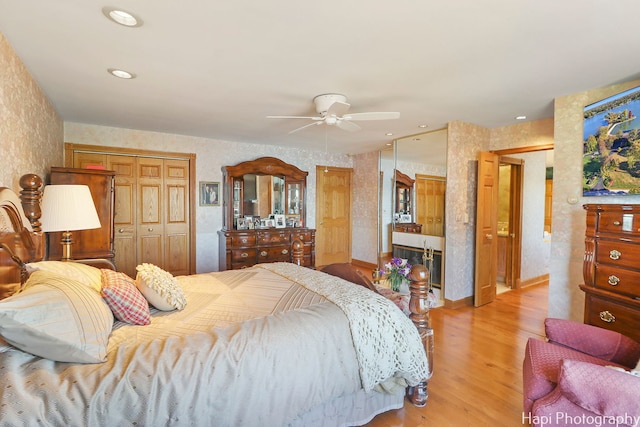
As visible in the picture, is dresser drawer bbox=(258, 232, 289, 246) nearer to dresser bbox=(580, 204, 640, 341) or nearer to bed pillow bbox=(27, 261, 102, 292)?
bed pillow bbox=(27, 261, 102, 292)

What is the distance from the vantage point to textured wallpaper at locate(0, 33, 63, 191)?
6.10 feet

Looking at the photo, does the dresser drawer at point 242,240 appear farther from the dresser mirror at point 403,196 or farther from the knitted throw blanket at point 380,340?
the knitted throw blanket at point 380,340

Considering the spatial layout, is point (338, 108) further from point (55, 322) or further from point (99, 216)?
point (99, 216)

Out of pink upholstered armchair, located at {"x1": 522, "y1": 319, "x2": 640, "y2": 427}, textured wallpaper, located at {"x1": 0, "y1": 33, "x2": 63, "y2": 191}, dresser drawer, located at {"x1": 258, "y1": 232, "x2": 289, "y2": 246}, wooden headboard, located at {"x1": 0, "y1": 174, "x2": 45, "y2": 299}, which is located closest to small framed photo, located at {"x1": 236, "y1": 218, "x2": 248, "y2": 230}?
dresser drawer, located at {"x1": 258, "y1": 232, "x2": 289, "y2": 246}

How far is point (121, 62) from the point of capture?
2.23m

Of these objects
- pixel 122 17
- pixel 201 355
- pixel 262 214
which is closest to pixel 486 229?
pixel 262 214

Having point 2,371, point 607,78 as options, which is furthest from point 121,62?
point 607,78

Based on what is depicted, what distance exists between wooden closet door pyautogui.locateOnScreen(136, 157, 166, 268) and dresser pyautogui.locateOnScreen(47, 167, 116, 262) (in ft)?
4.06

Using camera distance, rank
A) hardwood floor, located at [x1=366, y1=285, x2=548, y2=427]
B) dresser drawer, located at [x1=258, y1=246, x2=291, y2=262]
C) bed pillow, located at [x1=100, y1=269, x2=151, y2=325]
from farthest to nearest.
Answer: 1. dresser drawer, located at [x1=258, y1=246, x2=291, y2=262]
2. hardwood floor, located at [x1=366, y1=285, x2=548, y2=427]
3. bed pillow, located at [x1=100, y1=269, x2=151, y2=325]

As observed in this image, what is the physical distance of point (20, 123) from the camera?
2146 mm

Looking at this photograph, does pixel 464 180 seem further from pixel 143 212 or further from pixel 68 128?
pixel 68 128

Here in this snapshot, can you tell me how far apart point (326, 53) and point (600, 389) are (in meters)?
2.27

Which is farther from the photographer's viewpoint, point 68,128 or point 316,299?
point 68,128

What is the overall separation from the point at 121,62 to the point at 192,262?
3189 mm
